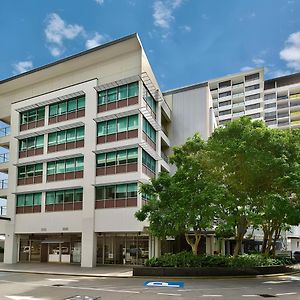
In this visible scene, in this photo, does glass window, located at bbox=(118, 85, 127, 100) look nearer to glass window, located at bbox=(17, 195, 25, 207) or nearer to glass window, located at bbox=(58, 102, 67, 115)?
glass window, located at bbox=(58, 102, 67, 115)

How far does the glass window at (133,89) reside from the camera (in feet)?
112

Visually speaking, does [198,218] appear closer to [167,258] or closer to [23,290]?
[167,258]

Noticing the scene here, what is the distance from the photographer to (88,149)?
115 ft

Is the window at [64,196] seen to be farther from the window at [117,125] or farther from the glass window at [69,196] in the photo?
the window at [117,125]

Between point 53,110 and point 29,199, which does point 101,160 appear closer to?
point 53,110

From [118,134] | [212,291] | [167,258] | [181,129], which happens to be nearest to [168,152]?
[181,129]

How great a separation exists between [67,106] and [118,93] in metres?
5.42

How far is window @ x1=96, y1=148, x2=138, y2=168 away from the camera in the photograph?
3319cm

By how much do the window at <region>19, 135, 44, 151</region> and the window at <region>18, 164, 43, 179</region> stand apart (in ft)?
5.92

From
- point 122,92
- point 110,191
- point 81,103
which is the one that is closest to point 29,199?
point 110,191

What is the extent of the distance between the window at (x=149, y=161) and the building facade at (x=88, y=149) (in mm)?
92

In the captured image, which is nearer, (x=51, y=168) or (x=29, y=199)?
(x=51, y=168)

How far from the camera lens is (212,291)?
57.7 ft

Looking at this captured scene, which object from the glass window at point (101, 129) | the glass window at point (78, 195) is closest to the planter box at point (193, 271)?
the glass window at point (78, 195)
